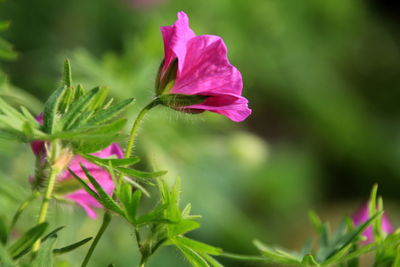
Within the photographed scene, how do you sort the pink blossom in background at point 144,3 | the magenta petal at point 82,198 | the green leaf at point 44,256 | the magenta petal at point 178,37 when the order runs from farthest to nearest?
the pink blossom in background at point 144,3 → the magenta petal at point 82,198 → the magenta petal at point 178,37 → the green leaf at point 44,256

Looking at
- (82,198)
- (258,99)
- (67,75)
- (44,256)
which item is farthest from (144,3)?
(44,256)

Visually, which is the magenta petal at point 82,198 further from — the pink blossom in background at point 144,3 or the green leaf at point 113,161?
the pink blossom in background at point 144,3

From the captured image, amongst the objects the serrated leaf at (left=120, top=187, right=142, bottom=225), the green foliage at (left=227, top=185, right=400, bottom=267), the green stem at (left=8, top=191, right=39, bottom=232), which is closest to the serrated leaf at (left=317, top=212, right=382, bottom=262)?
the green foliage at (left=227, top=185, right=400, bottom=267)

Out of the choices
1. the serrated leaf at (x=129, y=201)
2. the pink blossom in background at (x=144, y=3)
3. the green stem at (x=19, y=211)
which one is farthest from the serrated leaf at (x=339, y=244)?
the pink blossom in background at (x=144, y=3)

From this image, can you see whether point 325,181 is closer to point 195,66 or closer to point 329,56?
point 329,56

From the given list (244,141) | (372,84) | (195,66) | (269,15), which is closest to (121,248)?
(244,141)

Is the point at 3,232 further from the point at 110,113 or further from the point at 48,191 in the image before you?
the point at 110,113
